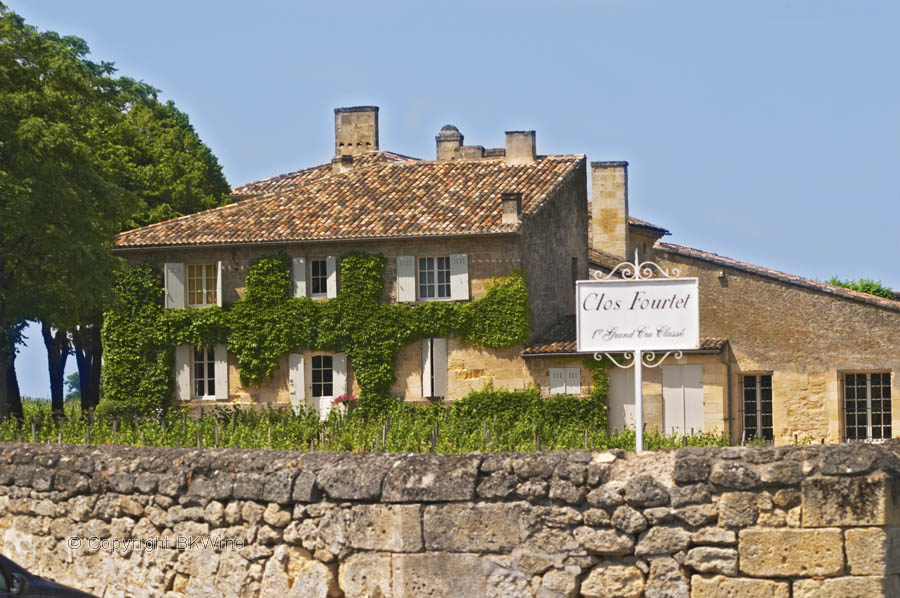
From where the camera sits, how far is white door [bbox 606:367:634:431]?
35406 mm

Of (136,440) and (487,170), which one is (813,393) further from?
(136,440)

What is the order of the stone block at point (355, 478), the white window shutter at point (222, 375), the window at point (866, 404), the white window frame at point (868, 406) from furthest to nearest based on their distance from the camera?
the white window shutter at point (222, 375) < the window at point (866, 404) < the white window frame at point (868, 406) < the stone block at point (355, 478)

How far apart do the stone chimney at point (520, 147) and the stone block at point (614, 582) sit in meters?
30.0

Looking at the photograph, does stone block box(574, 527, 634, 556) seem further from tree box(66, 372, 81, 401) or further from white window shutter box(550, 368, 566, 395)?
tree box(66, 372, 81, 401)

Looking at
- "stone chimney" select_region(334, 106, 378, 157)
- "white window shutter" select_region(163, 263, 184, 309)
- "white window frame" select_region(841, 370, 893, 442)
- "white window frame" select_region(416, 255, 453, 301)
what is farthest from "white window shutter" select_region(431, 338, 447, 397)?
"stone chimney" select_region(334, 106, 378, 157)

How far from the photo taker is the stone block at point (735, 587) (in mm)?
9438

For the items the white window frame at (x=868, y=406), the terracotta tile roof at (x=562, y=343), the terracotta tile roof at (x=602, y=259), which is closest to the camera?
the white window frame at (x=868, y=406)

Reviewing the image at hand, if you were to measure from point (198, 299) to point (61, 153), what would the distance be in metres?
6.54

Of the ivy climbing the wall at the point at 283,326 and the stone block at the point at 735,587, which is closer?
the stone block at the point at 735,587

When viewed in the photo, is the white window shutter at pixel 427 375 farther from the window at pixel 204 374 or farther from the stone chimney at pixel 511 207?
Answer: the window at pixel 204 374

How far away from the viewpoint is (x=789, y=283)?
36.0 metres

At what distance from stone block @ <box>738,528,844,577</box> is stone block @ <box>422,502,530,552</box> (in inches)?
59.8

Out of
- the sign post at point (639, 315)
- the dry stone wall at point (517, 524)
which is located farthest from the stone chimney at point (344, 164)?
the dry stone wall at point (517, 524)

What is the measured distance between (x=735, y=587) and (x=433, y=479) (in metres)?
2.19
